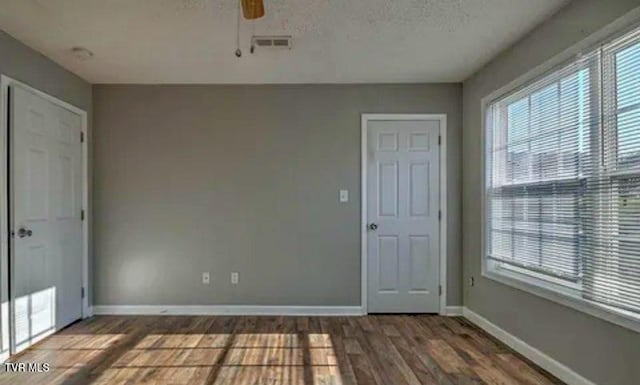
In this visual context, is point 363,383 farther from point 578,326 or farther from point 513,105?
point 513,105

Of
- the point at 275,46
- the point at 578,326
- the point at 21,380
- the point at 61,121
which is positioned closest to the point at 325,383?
the point at 578,326

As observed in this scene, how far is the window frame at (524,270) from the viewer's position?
7.41 feet

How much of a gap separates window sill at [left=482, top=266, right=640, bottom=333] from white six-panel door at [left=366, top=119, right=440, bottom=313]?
0.72 meters

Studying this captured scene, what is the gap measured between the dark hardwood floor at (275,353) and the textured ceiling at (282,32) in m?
2.39

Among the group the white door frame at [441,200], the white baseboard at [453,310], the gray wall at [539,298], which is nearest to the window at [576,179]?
the gray wall at [539,298]

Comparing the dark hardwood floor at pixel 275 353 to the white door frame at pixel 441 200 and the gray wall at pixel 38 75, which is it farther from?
the gray wall at pixel 38 75

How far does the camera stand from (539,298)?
299 cm

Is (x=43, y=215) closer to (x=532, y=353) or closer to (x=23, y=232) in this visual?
(x=23, y=232)

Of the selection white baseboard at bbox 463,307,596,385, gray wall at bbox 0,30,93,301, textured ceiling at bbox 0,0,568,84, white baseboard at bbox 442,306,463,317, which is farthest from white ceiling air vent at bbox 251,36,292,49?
white baseboard at bbox 442,306,463,317

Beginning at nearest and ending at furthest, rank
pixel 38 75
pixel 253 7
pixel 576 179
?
pixel 253 7, pixel 576 179, pixel 38 75

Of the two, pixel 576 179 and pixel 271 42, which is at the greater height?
pixel 271 42

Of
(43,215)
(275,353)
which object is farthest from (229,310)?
(43,215)

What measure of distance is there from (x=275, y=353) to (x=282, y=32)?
2.42 metres

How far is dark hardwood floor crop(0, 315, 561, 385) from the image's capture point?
279 centimetres
